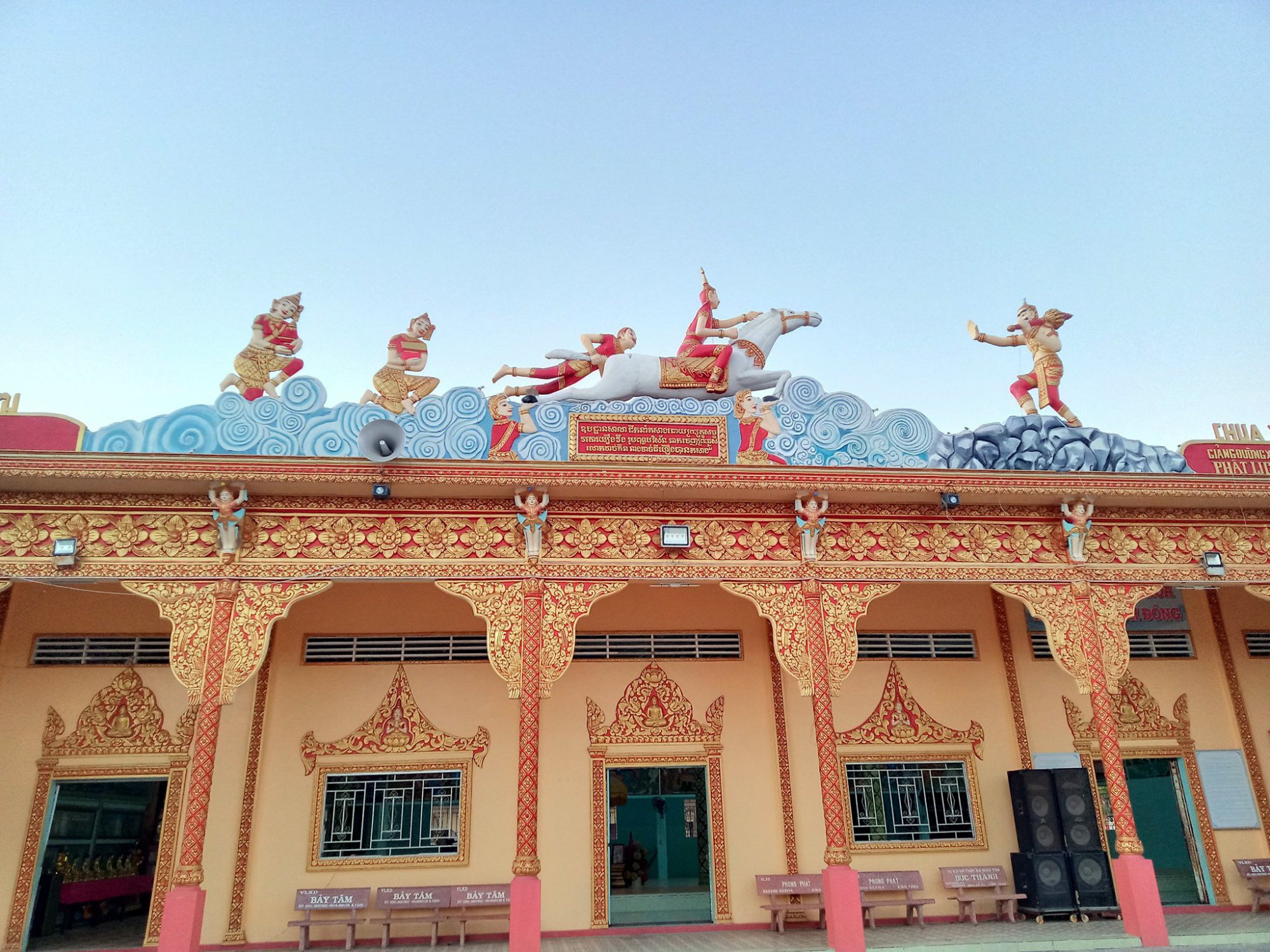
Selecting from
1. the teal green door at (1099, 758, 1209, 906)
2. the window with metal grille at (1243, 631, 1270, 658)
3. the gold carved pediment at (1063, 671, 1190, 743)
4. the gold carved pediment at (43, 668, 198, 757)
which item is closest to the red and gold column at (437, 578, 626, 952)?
the gold carved pediment at (43, 668, 198, 757)

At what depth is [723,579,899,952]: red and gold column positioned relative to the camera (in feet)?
25.7

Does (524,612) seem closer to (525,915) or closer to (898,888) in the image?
(525,915)

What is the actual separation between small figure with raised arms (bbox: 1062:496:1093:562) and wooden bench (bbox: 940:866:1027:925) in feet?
11.3

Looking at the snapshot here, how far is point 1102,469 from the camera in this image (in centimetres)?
873

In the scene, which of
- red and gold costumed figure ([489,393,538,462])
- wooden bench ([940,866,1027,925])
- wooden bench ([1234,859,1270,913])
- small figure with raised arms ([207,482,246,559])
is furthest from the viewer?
wooden bench ([1234,859,1270,913])

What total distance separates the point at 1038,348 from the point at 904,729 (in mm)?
4401

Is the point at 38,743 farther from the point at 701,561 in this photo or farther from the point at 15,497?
the point at 701,561

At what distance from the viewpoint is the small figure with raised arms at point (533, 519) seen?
26.3 ft

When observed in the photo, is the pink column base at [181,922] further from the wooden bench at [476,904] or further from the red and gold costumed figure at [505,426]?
the red and gold costumed figure at [505,426]

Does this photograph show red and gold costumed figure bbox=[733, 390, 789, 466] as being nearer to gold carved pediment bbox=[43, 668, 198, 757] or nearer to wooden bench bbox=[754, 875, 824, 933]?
wooden bench bbox=[754, 875, 824, 933]

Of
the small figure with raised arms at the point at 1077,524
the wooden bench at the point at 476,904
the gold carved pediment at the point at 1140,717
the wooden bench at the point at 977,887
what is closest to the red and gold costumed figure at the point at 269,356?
the wooden bench at the point at 476,904

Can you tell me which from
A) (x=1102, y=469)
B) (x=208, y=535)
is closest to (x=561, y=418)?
(x=208, y=535)

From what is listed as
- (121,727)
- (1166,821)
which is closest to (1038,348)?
(1166,821)

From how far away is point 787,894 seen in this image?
8836 mm
